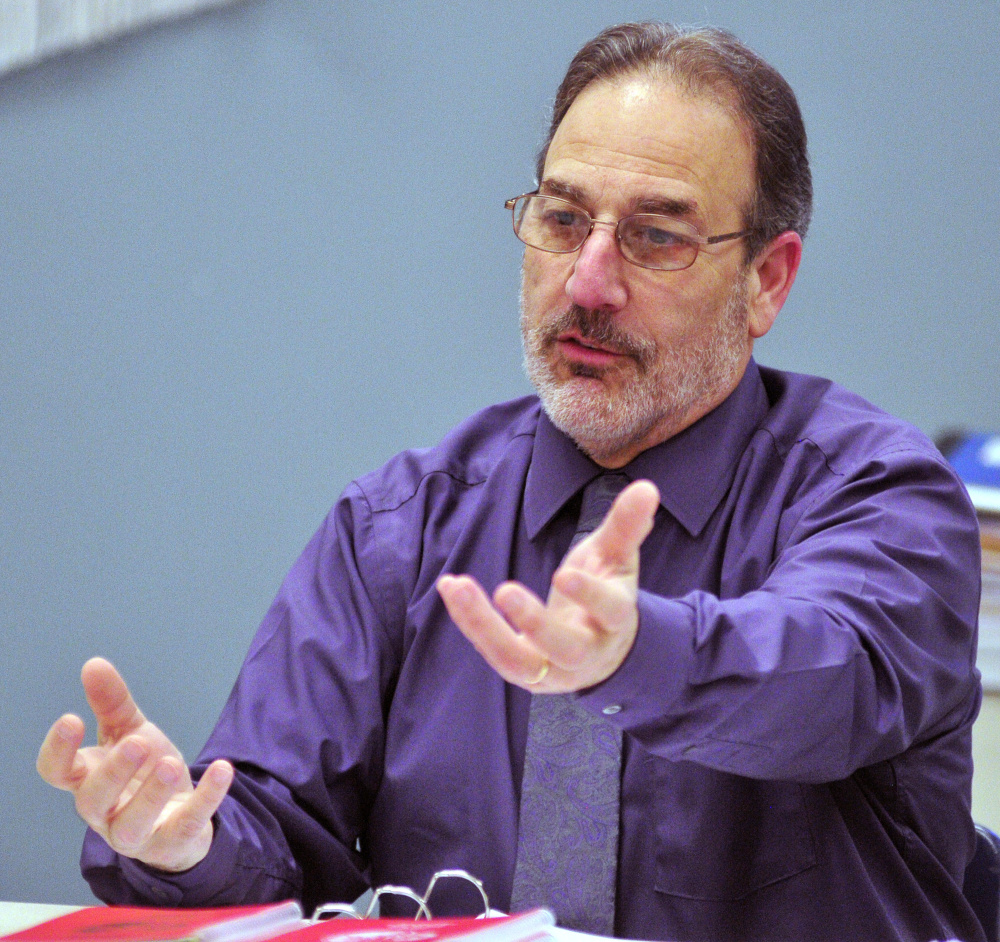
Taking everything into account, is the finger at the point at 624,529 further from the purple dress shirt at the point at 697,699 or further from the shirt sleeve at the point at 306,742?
the shirt sleeve at the point at 306,742

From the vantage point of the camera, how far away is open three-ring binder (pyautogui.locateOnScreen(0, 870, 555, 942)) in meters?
0.88

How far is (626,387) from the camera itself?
1413 mm

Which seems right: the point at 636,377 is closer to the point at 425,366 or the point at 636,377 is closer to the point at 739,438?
the point at 739,438

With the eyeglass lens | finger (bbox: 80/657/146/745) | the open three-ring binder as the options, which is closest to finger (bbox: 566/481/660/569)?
the open three-ring binder

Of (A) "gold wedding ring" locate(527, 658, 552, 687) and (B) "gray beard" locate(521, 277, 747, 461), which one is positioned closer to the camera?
(A) "gold wedding ring" locate(527, 658, 552, 687)

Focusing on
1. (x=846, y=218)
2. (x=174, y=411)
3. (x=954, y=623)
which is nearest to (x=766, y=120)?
(x=954, y=623)

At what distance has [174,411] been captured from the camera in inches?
→ 98.7

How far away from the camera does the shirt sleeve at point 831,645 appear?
0.95m

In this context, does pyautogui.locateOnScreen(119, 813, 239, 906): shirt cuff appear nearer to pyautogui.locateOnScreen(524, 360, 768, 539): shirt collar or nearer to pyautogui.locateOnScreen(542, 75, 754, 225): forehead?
pyautogui.locateOnScreen(524, 360, 768, 539): shirt collar

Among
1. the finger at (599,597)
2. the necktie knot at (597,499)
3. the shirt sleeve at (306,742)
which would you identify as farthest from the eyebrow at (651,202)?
the finger at (599,597)

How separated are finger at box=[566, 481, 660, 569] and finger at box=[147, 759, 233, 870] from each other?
342 mm

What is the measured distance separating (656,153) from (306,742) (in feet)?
2.45

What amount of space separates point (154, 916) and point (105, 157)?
1.88 meters

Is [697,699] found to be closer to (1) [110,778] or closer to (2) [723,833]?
(2) [723,833]
